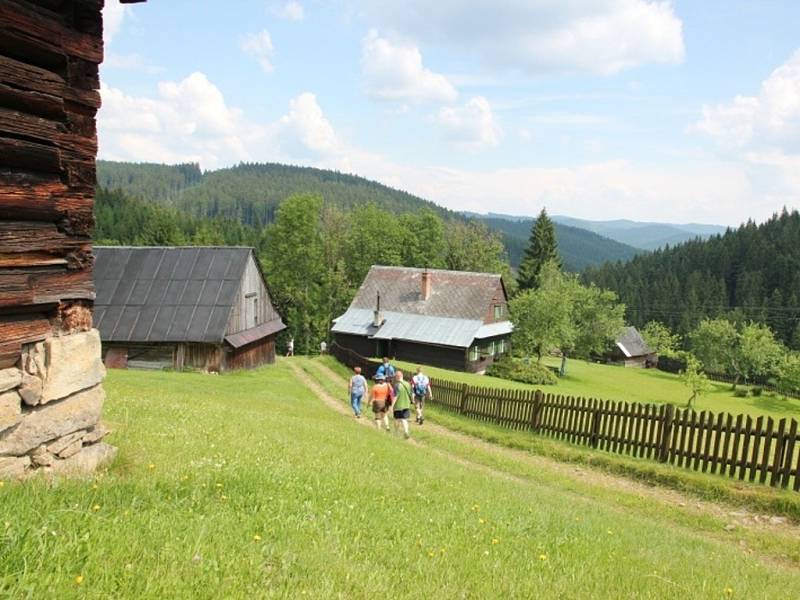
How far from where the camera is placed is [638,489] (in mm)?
12914

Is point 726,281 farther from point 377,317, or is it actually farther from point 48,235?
point 48,235

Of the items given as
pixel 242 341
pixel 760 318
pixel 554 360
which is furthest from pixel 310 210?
pixel 760 318

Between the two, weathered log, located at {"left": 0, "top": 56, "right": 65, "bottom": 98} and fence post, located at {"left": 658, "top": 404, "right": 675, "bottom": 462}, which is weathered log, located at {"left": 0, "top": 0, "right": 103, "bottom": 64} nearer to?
weathered log, located at {"left": 0, "top": 56, "right": 65, "bottom": 98}

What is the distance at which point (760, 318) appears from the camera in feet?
363

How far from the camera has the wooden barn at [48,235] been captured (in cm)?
555

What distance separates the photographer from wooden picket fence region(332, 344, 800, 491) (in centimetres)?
1219

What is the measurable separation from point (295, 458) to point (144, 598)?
5.40m

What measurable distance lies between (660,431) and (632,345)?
80.8 metres

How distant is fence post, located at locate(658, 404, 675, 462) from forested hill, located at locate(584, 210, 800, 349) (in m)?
109

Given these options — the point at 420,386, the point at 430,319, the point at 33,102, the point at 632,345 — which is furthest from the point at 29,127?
the point at 632,345

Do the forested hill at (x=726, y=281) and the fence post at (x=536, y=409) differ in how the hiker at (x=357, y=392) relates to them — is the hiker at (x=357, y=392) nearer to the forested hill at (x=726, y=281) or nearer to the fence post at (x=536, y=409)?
the fence post at (x=536, y=409)

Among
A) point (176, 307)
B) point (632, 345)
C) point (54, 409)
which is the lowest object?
point (632, 345)

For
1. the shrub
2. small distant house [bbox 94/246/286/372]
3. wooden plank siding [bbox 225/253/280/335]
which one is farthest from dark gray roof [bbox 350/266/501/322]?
small distant house [bbox 94/246/286/372]

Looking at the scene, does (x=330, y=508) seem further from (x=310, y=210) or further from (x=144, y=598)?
(x=310, y=210)
